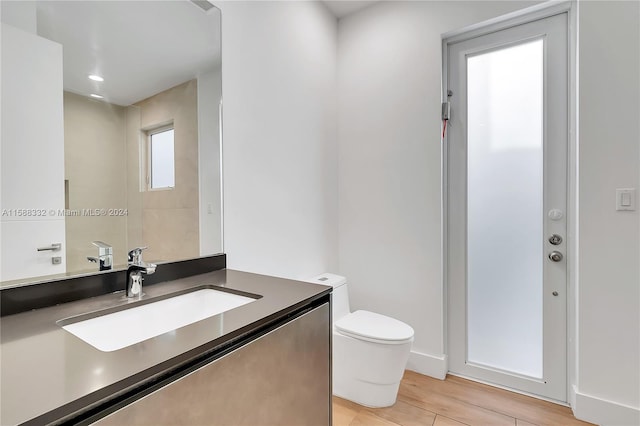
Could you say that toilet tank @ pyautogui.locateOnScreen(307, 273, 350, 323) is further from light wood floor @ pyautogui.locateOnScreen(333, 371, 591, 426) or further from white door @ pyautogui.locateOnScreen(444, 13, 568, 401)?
white door @ pyautogui.locateOnScreen(444, 13, 568, 401)

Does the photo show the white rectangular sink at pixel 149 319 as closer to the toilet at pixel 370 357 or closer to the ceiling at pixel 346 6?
the toilet at pixel 370 357

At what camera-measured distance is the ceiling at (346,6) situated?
231 centimetres

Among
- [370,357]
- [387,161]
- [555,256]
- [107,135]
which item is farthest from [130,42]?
[555,256]

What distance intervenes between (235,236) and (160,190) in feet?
1.42

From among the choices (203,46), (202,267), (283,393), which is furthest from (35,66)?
(283,393)

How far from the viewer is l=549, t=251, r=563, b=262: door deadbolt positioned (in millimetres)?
1843

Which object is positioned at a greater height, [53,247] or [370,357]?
[53,247]

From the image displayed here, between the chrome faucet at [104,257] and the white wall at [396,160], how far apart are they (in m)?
1.70

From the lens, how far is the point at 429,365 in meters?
2.14

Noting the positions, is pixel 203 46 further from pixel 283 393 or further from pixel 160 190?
pixel 283 393

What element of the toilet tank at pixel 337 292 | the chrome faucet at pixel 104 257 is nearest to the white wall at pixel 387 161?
the toilet tank at pixel 337 292
